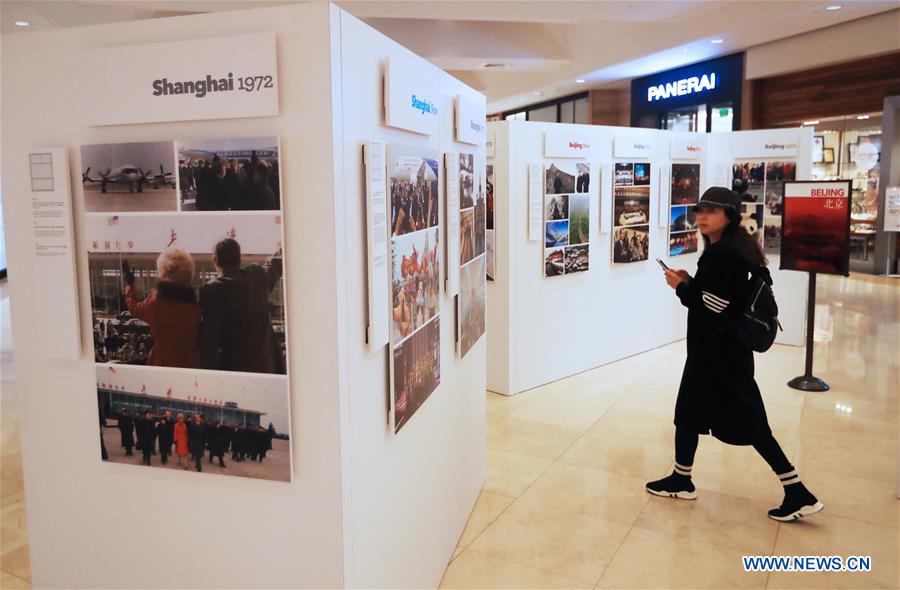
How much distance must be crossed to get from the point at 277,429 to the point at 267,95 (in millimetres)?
1088

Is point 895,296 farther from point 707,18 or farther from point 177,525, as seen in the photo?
point 177,525

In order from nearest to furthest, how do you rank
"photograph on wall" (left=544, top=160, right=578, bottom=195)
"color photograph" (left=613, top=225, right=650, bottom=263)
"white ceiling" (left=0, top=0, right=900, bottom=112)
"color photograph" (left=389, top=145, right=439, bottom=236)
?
"color photograph" (left=389, top=145, right=439, bottom=236) → "photograph on wall" (left=544, top=160, right=578, bottom=195) → "color photograph" (left=613, top=225, right=650, bottom=263) → "white ceiling" (left=0, top=0, right=900, bottom=112)

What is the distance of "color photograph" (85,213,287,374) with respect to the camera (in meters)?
2.27

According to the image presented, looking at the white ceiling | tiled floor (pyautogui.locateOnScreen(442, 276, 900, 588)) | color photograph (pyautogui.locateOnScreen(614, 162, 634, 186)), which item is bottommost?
tiled floor (pyautogui.locateOnScreen(442, 276, 900, 588))

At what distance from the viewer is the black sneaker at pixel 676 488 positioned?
181 inches

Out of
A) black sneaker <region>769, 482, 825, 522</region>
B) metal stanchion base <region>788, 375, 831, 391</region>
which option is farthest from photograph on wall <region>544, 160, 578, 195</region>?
black sneaker <region>769, 482, 825, 522</region>

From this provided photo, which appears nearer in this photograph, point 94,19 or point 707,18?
point 94,19

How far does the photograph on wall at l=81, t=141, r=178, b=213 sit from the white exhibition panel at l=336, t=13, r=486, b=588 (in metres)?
0.58

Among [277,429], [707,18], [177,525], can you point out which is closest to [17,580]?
[177,525]

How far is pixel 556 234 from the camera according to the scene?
7.11 metres

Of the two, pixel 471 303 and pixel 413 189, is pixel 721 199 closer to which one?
pixel 471 303

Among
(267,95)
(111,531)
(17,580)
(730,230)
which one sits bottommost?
(17,580)

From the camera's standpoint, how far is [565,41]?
1381 cm

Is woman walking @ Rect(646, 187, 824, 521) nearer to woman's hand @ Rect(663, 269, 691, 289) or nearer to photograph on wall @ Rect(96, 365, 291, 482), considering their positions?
woman's hand @ Rect(663, 269, 691, 289)
